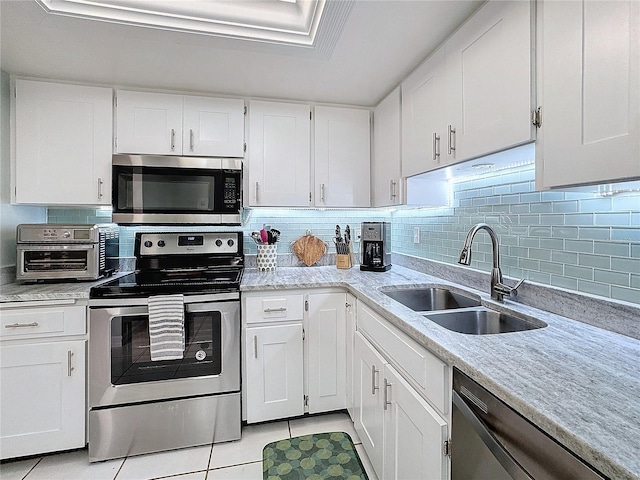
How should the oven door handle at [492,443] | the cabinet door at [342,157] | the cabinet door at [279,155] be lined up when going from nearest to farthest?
the oven door handle at [492,443]
the cabinet door at [279,155]
the cabinet door at [342,157]

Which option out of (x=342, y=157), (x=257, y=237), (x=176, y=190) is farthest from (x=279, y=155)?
(x=176, y=190)

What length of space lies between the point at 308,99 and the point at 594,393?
2205 millimetres

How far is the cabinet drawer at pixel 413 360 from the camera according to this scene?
0.98 meters

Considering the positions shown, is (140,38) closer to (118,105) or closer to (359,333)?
(118,105)

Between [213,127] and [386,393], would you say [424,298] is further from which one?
[213,127]

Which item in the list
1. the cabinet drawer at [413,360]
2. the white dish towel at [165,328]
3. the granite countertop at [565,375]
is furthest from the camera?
the white dish towel at [165,328]

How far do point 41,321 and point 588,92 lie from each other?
8.11ft

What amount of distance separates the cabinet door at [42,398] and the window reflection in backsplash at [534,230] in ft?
2.75

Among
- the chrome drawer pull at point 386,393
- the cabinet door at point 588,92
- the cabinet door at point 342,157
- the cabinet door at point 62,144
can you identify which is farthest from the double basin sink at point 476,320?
the cabinet door at point 62,144

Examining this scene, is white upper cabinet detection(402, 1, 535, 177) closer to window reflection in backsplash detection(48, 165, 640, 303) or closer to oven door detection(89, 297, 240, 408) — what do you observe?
window reflection in backsplash detection(48, 165, 640, 303)

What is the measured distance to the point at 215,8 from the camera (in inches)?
56.5

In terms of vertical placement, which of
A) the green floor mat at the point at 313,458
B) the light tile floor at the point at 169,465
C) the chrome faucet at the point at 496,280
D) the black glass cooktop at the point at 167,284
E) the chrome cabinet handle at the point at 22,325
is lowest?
the light tile floor at the point at 169,465

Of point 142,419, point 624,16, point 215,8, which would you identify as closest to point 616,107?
point 624,16

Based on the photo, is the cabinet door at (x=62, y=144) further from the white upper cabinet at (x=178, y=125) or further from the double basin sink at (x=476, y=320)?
the double basin sink at (x=476, y=320)
